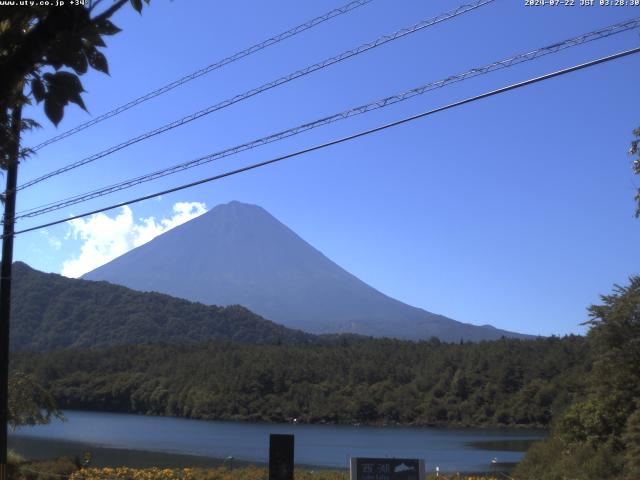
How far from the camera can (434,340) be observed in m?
99.2

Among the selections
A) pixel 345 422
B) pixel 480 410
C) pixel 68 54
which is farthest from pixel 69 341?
pixel 68 54

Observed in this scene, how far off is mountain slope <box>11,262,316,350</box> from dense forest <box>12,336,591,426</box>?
1611 inches

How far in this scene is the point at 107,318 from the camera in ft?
468

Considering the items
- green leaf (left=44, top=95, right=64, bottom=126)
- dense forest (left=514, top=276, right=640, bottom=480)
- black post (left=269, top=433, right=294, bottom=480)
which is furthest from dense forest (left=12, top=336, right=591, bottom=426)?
green leaf (left=44, top=95, right=64, bottom=126)

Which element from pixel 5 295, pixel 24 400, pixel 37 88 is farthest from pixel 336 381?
pixel 37 88

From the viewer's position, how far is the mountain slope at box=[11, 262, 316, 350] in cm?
13638

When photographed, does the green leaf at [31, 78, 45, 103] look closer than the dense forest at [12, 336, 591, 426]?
Yes

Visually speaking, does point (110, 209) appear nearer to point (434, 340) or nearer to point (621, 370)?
point (621, 370)

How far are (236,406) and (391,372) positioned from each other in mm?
16828

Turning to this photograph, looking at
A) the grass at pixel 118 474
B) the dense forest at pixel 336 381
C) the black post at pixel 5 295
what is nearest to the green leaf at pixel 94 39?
the black post at pixel 5 295

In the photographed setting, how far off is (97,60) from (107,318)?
476 ft

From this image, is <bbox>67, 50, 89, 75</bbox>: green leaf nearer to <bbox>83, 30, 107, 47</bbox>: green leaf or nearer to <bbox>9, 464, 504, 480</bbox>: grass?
<bbox>83, 30, 107, 47</bbox>: green leaf

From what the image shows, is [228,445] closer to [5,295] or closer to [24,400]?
[24,400]

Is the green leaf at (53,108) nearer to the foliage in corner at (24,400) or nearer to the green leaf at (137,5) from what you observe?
the green leaf at (137,5)
